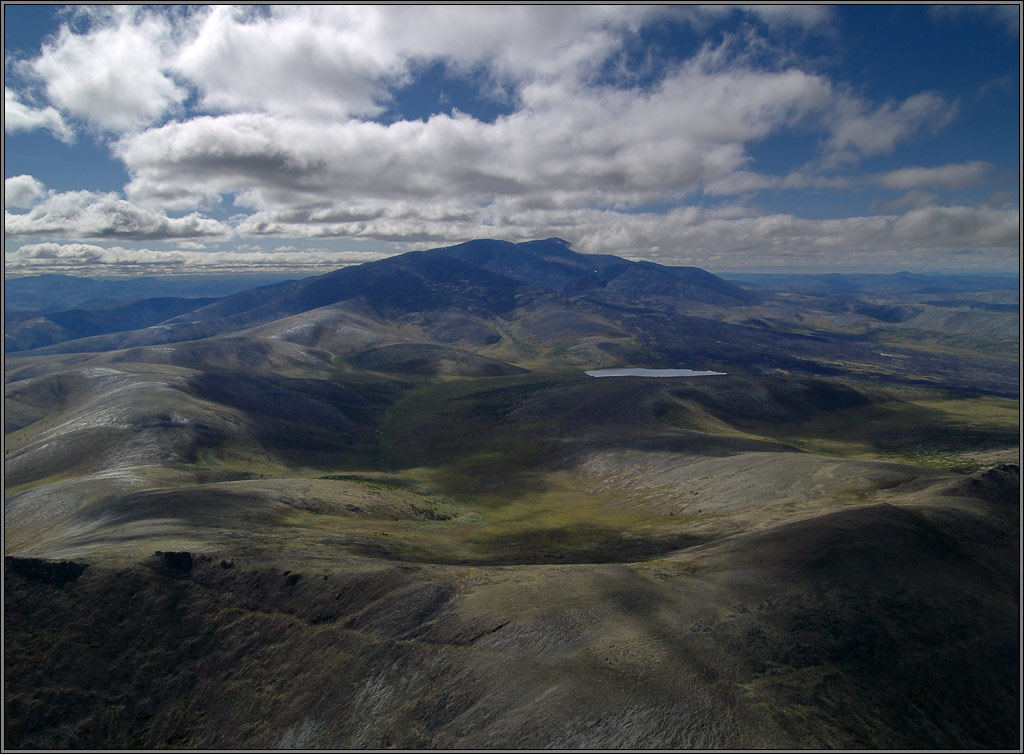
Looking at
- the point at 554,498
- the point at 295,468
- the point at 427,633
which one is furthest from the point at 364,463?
the point at 427,633

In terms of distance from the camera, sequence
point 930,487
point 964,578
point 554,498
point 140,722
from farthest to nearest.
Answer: point 554,498 < point 930,487 < point 964,578 < point 140,722

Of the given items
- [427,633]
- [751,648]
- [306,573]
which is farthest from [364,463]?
[751,648]

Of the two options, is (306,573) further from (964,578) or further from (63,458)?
(63,458)

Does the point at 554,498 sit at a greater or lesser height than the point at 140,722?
lesser

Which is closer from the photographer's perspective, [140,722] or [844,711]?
[844,711]

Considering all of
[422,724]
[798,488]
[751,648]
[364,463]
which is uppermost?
[751,648]

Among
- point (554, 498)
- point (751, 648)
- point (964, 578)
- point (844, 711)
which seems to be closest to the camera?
point (844, 711)

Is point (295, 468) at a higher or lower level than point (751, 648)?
lower

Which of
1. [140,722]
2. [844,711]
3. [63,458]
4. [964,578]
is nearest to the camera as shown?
[844,711]

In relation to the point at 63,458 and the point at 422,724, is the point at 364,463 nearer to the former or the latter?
the point at 63,458
